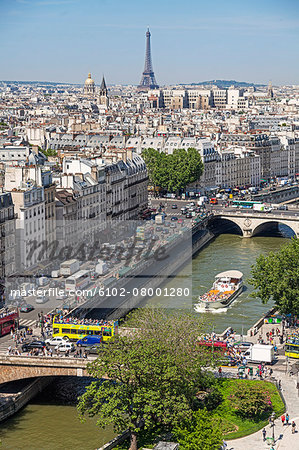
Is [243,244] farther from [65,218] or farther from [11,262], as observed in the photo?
[11,262]

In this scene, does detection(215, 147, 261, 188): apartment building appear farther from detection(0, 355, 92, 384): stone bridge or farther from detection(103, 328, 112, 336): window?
detection(0, 355, 92, 384): stone bridge

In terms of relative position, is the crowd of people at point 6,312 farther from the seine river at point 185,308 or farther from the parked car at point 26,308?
the seine river at point 185,308

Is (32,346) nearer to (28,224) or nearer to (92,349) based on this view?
(92,349)

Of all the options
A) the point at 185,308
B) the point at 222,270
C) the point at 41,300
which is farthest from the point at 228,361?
the point at 222,270

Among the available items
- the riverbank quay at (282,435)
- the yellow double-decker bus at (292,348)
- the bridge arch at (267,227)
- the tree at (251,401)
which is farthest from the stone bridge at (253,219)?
the tree at (251,401)

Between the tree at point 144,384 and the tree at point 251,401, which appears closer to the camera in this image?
the tree at point 144,384

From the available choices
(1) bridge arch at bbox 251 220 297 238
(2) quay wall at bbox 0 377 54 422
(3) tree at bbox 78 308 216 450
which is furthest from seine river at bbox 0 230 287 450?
(3) tree at bbox 78 308 216 450
